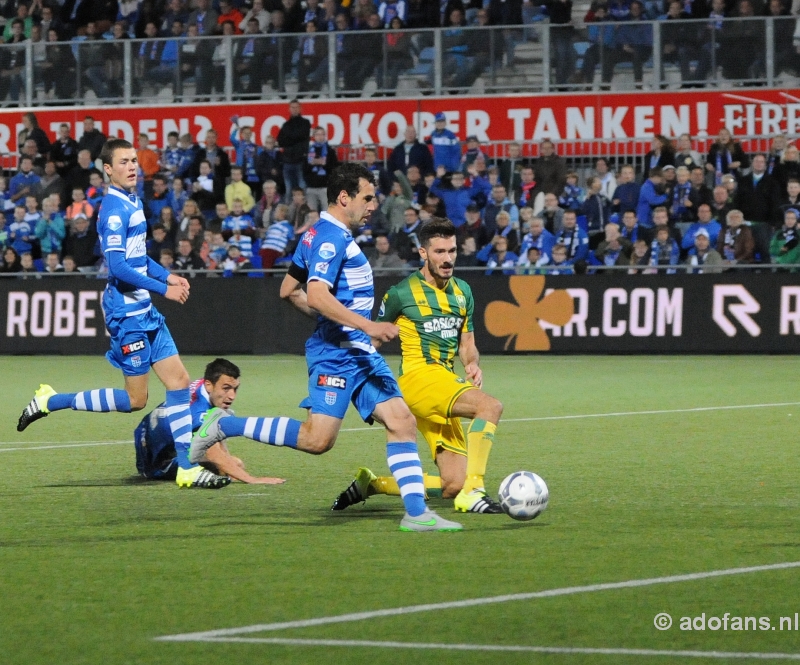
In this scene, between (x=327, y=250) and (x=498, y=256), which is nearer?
(x=327, y=250)

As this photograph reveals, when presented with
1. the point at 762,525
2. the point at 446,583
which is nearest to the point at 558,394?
the point at 762,525

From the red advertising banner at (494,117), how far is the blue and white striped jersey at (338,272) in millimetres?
18276

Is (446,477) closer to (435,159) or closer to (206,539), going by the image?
(206,539)

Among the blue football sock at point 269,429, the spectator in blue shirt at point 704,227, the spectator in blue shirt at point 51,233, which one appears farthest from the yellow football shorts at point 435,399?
the spectator in blue shirt at point 51,233

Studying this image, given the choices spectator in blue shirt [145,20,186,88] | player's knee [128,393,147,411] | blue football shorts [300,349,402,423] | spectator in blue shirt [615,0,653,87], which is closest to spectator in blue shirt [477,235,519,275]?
spectator in blue shirt [615,0,653,87]

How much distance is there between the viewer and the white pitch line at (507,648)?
5.19 meters

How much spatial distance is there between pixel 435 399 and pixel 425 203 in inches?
607

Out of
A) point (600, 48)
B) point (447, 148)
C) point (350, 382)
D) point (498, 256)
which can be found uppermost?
point (600, 48)

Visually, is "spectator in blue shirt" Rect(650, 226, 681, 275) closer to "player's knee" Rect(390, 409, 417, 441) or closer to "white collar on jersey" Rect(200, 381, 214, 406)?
"white collar on jersey" Rect(200, 381, 214, 406)

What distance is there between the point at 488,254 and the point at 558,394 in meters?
6.52

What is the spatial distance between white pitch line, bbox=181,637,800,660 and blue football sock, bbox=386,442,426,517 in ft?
8.07

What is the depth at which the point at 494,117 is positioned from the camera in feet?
89.6

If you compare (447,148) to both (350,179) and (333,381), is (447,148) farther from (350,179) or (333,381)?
(333,381)

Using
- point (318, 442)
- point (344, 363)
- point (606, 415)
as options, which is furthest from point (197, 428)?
point (606, 415)
